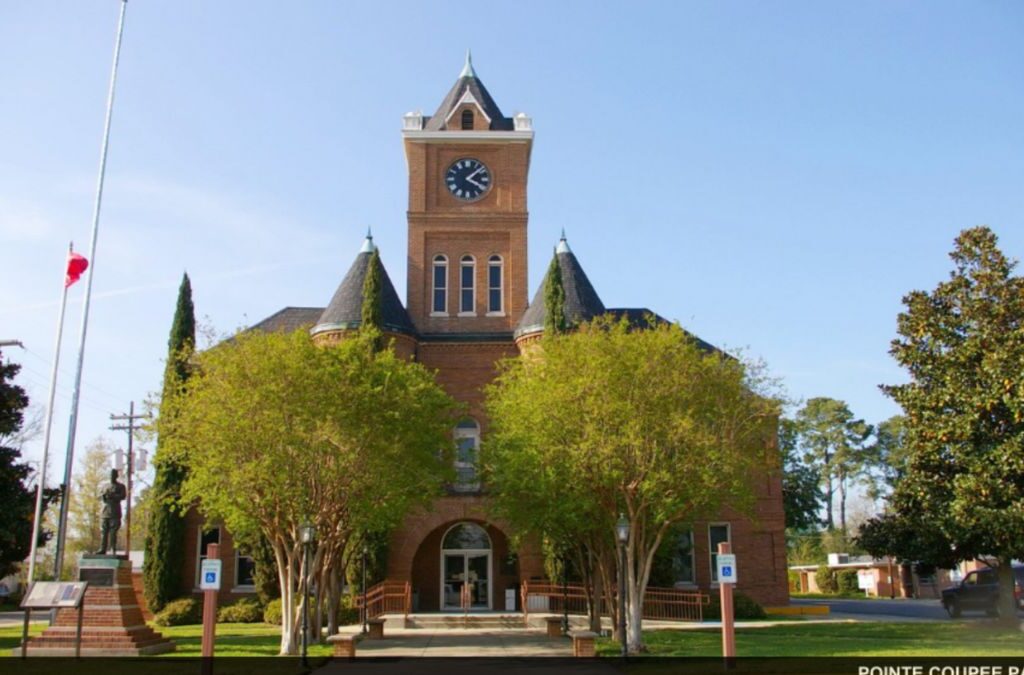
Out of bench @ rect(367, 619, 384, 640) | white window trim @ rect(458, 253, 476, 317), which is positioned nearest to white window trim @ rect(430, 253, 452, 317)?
white window trim @ rect(458, 253, 476, 317)

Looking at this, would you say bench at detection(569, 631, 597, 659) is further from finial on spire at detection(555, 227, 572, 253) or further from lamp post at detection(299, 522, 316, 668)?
finial on spire at detection(555, 227, 572, 253)

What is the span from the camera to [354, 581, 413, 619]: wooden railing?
32531 millimetres

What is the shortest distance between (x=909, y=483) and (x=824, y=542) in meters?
54.0

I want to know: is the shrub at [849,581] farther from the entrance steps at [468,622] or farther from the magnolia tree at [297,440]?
the magnolia tree at [297,440]

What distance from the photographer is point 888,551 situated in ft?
95.0

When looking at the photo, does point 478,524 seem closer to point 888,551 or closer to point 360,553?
point 360,553

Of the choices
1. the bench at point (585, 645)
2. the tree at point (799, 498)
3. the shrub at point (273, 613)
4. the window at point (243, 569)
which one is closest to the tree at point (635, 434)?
the bench at point (585, 645)

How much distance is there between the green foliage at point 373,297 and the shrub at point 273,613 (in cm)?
1008

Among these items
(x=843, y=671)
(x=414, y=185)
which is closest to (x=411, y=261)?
(x=414, y=185)

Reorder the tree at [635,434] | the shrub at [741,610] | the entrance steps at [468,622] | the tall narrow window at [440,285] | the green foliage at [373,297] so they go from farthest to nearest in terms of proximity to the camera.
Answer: the tall narrow window at [440,285] < the green foliage at [373,297] < the shrub at [741,610] < the entrance steps at [468,622] < the tree at [635,434]

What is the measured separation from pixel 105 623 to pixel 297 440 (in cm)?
672

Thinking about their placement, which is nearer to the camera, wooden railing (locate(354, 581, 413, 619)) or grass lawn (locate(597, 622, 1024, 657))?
grass lawn (locate(597, 622, 1024, 657))

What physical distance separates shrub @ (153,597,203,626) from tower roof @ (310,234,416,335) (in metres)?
11.2

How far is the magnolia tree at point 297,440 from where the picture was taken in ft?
71.2
